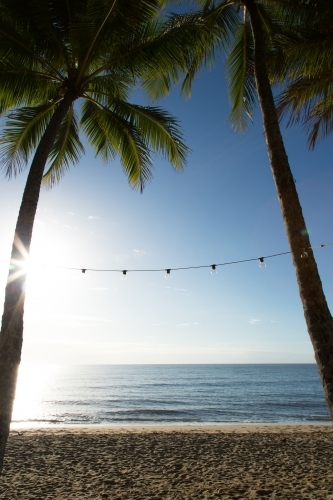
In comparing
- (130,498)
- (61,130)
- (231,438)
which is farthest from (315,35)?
(231,438)

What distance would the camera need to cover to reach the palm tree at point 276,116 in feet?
14.4

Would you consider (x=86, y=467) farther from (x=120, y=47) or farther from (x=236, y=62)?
(x=236, y=62)

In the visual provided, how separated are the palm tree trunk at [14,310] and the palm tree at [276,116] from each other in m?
3.79

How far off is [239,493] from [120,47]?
864 centimetres

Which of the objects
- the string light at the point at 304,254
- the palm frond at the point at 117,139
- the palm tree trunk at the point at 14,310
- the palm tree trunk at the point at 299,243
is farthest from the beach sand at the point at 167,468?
the palm frond at the point at 117,139

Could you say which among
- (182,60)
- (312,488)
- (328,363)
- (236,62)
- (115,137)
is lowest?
(312,488)

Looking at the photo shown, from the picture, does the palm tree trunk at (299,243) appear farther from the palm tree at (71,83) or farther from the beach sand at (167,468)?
the beach sand at (167,468)

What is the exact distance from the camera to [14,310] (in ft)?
15.1

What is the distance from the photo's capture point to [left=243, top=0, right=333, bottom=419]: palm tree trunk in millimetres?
4258

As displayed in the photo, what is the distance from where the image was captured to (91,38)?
6.13 meters

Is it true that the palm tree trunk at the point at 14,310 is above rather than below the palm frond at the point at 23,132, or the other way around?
below

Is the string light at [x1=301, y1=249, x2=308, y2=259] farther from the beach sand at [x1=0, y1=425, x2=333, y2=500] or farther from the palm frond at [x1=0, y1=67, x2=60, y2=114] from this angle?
the palm frond at [x1=0, y1=67, x2=60, y2=114]

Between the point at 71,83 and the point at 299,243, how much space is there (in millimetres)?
5147

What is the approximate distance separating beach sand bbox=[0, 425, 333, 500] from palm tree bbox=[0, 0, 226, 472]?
352 centimetres
